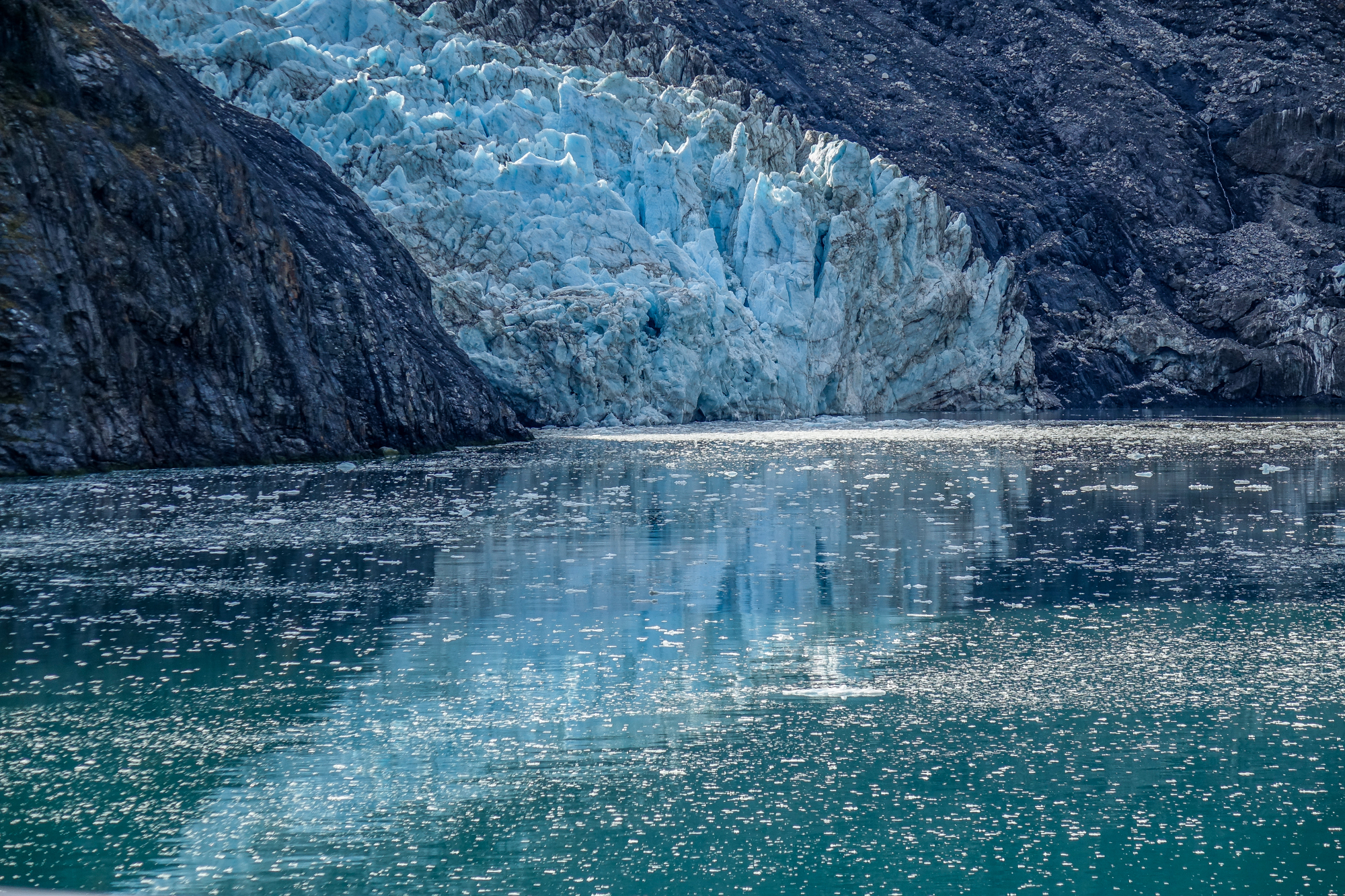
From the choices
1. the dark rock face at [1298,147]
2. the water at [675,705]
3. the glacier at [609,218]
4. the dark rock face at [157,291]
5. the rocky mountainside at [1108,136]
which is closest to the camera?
the water at [675,705]

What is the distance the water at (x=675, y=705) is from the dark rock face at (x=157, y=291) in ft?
21.9

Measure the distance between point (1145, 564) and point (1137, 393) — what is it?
52.7m

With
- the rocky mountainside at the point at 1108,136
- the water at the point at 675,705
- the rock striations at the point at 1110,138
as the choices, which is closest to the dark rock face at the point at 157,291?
the water at the point at 675,705

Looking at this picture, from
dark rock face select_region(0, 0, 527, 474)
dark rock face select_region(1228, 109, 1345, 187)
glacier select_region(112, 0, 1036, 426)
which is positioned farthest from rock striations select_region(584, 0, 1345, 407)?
dark rock face select_region(0, 0, 527, 474)

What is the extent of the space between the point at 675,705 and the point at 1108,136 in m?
76.5

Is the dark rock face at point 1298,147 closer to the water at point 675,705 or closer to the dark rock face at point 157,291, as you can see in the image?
the dark rock face at point 157,291

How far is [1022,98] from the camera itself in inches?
3123

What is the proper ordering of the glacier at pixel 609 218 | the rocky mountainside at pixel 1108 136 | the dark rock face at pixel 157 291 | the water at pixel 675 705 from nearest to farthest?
the water at pixel 675 705 → the dark rock face at pixel 157 291 → the glacier at pixel 609 218 → the rocky mountainside at pixel 1108 136

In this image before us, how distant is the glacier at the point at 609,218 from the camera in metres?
36.6

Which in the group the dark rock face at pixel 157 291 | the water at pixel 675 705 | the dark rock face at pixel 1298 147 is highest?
the dark rock face at pixel 1298 147

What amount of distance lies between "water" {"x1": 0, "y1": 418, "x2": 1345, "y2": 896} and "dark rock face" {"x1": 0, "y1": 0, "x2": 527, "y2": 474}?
6.67 m

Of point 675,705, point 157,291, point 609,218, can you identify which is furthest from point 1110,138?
point 675,705

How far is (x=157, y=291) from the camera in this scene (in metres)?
23.1

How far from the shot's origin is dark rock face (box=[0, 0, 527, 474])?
21.1m
